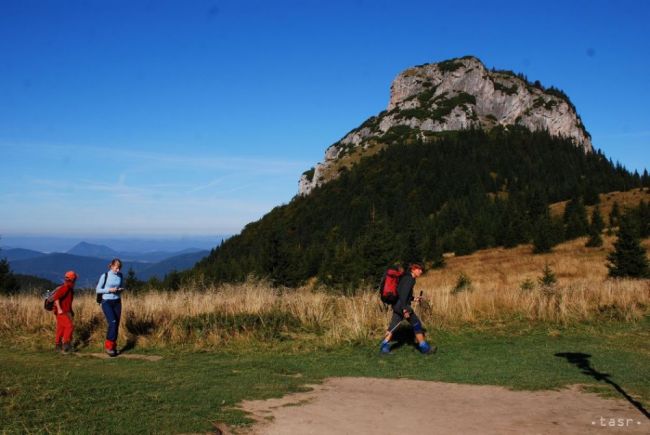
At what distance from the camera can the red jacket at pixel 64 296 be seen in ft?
36.4

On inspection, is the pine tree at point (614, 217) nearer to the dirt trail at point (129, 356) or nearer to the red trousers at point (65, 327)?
the dirt trail at point (129, 356)

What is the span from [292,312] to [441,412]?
7.25 meters

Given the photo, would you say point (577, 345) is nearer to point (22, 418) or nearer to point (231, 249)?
point (22, 418)

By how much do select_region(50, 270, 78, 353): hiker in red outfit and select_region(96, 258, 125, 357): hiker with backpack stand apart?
81 cm

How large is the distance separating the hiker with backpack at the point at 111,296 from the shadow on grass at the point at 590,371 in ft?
28.4

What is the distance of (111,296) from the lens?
1094 cm

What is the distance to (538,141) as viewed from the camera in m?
156

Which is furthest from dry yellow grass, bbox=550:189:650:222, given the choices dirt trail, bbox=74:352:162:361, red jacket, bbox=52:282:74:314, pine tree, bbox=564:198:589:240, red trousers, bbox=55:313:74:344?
red trousers, bbox=55:313:74:344

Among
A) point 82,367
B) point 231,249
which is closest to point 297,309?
point 82,367

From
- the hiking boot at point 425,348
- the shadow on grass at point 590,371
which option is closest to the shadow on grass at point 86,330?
the hiking boot at point 425,348

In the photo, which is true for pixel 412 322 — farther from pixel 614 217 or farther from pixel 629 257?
pixel 614 217

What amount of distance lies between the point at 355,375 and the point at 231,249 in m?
131

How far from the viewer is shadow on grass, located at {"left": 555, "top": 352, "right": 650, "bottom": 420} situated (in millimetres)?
6574

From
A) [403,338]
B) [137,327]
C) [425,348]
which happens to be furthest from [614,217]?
[137,327]
